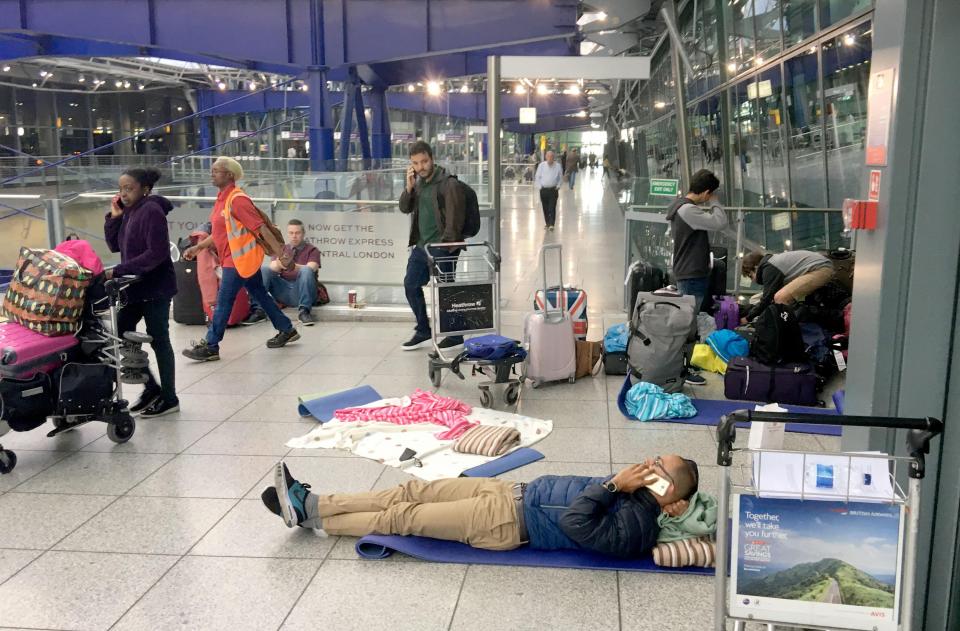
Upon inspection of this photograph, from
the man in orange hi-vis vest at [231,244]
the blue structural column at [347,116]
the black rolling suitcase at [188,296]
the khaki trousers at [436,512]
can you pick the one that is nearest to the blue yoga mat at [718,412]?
the khaki trousers at [436,512]

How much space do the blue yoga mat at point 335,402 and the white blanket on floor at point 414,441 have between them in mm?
247

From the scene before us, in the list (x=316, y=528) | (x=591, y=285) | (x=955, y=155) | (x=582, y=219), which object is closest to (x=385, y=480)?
(x=316, y=528)

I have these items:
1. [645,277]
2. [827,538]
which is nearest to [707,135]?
[645,277]

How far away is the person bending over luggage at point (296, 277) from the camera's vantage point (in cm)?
997

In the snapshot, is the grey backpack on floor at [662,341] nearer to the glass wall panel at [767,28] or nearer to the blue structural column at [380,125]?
the glass wall panel at [767,28]

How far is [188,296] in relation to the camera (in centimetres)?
976

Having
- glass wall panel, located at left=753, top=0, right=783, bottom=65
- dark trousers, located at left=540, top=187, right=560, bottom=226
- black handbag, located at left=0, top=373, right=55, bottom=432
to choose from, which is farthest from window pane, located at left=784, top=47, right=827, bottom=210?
dark trousers, located at left=540, top=187, right=560, bottom=226

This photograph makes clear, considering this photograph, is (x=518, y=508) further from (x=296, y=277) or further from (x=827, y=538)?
(x=296, y=277)

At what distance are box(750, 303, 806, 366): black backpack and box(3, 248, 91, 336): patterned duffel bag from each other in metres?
4.92

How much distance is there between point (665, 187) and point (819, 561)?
815 centimetres

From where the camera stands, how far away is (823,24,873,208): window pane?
812 centimetres

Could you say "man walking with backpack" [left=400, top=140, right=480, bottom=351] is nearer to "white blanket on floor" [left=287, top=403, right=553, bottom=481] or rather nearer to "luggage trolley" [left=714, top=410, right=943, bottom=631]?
"white blanket on floor" [left=287, top=403, right=553, bottom=481]

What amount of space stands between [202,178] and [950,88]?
16664 mm

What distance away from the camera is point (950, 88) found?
9.69 ft
